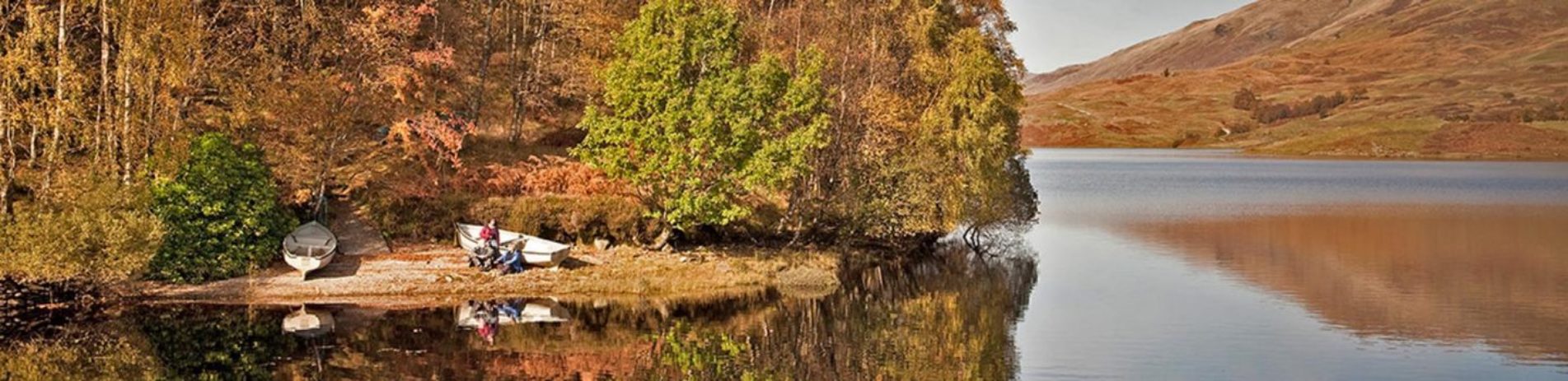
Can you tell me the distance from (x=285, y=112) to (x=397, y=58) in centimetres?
A: 536

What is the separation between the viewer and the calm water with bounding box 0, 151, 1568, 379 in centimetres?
3033

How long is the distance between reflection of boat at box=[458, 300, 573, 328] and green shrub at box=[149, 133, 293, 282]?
27.0 feet

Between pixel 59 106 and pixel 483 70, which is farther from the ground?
pixel 483 70

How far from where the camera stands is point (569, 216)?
1847 inches

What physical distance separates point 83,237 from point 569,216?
16.3 m

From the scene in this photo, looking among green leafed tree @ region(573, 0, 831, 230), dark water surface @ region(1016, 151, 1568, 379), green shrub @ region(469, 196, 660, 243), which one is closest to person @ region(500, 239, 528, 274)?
green shrub @ region(469, 196, 660, 243)

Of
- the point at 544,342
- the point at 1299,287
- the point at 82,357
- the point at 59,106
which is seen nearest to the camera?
the point at 82,357

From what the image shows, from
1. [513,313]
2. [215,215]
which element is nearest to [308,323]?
[513,313]

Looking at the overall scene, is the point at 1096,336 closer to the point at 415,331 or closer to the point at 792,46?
the point at 415,331

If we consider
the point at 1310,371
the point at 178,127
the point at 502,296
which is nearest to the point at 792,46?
the point at 502,296

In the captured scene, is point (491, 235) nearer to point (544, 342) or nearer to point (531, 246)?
point (531, 246)

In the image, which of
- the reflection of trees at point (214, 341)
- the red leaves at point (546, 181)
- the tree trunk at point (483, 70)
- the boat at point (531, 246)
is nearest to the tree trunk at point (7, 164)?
the reflection of trees at point (214, 341)

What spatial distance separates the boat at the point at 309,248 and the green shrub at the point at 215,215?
0.77 meters

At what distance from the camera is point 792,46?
5706cm
